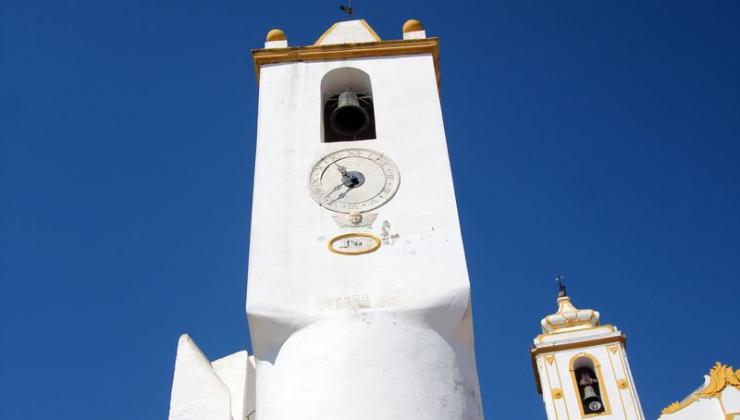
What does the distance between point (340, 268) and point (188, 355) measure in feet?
7.82

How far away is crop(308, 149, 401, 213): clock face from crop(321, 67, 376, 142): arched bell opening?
929 mm

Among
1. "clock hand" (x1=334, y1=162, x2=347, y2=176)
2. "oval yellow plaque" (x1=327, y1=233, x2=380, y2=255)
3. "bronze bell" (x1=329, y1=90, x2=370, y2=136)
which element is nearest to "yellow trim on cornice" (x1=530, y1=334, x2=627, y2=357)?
"bronze bell" (x1=329, y1=90, x2=370, y2=136)

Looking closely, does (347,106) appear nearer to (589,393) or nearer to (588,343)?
(589,393)

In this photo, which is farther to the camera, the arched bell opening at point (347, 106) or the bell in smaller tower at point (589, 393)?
the bell in smaller tower at point (589, 393)

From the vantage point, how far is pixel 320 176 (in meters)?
11.3

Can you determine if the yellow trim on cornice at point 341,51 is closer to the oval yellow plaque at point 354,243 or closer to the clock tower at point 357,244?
the clock tower at point 357,244

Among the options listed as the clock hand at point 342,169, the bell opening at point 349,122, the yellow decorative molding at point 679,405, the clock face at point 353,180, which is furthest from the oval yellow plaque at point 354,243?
the yellow decorative molding at point 679,405

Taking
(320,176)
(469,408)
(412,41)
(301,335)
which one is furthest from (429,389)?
(412,41)

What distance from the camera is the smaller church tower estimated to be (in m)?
20.0

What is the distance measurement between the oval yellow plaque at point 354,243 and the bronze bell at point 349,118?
7.82 feet

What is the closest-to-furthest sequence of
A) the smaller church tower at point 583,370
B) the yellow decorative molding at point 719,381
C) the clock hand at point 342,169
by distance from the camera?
the clock hand at point 342,169, the yellow decorative molding at point 719,381, the smaller church tower at point 583,370

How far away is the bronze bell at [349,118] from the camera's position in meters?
12.6

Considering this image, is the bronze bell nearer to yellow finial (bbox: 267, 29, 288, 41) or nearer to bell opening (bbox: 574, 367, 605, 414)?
yellow finial (bbox: 267, 29, 288, 41)

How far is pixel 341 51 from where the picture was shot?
515 inches
